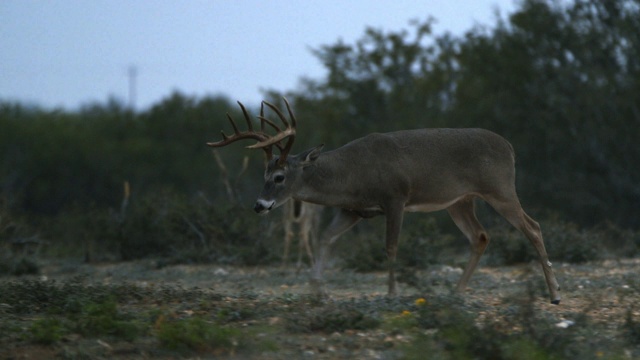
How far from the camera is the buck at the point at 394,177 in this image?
11.3 meters

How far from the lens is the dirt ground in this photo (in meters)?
7.65

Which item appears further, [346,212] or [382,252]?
[382,252]

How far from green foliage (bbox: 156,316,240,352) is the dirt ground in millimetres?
64

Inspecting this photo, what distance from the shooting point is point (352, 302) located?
979 centimetres

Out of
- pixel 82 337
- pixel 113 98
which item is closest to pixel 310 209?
pixel 82 337

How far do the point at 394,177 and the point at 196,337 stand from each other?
4.26 metres

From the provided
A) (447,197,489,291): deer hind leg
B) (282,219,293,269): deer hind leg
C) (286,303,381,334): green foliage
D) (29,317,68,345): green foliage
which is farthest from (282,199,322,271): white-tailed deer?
(29,317,68,345): green foliage

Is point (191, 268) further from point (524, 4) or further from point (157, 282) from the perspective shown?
point (524, 4)

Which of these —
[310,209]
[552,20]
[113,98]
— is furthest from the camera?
[113,98]

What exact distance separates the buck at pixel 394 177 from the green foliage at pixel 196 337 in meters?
3.50

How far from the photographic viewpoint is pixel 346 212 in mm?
11641

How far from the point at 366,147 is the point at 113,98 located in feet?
194

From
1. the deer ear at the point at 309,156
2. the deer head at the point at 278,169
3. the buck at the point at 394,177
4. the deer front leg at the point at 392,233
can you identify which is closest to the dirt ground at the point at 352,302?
the deer front leg at the point at 392,233

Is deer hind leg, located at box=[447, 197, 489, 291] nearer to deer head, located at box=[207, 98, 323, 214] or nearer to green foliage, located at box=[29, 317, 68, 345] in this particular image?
deer head, located at box=[207, 98, 323, 214]
